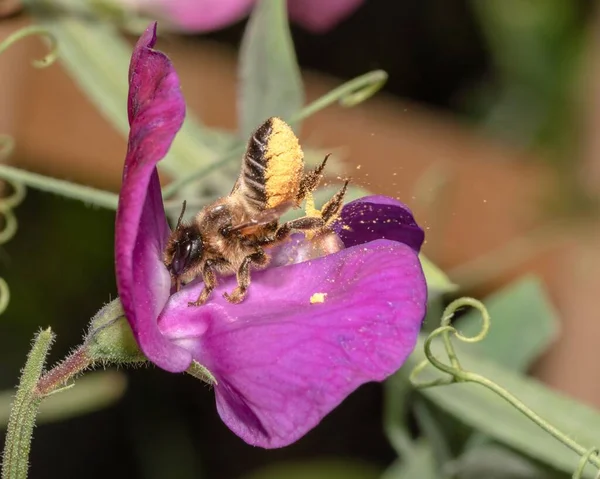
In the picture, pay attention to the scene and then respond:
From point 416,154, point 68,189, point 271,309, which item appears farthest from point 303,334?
point 416,154

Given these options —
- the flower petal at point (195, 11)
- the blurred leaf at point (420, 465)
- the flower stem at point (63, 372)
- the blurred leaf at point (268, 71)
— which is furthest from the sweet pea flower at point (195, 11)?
the flower stem at point (63, 372)


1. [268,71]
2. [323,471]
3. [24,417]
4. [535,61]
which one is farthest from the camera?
[535,61]

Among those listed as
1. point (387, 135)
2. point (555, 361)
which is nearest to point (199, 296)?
point (387, 135)

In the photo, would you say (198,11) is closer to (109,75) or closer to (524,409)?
(109,75)

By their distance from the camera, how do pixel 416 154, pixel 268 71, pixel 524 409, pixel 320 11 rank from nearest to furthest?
pixel 524 409 < pixel 268 71 < pixel 320 11 < pixel 416 154

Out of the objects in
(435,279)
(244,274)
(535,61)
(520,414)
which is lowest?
(535,61)

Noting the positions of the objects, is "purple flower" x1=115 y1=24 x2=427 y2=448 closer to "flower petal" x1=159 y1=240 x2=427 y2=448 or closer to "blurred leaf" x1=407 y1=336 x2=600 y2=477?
"flower petal" x1=159 y1=240 x2=427 y2=448
